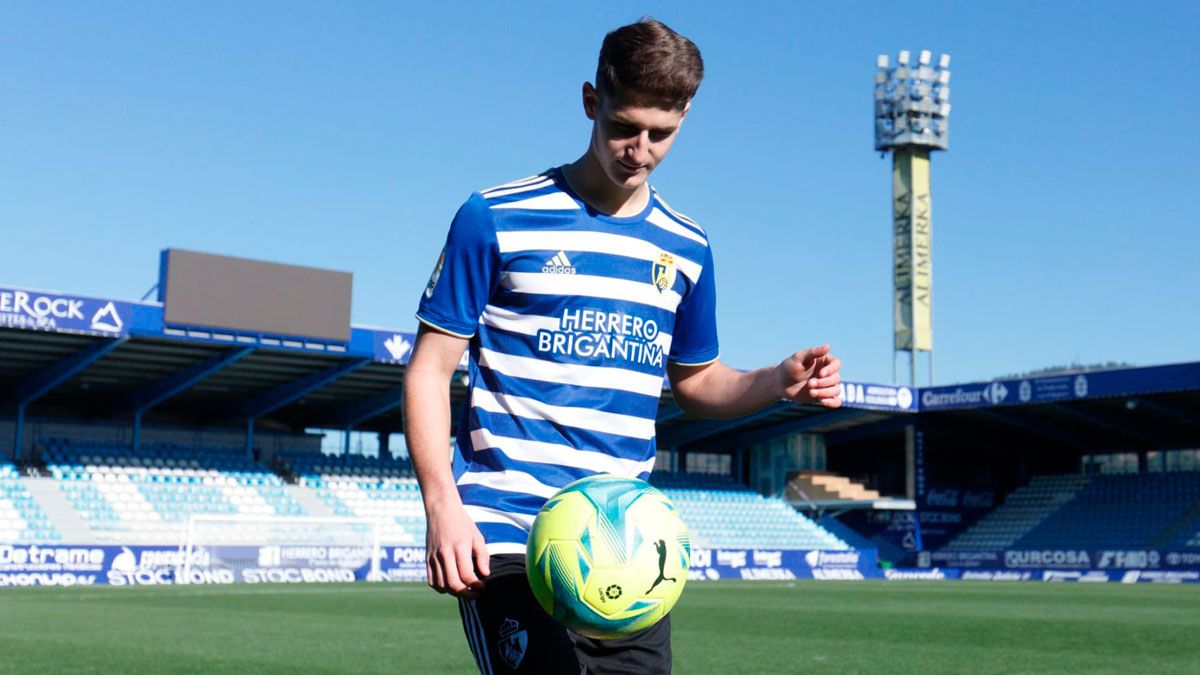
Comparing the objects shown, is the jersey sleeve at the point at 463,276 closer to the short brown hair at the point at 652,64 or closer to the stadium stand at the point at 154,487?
the short brown hair at the point at 652,64

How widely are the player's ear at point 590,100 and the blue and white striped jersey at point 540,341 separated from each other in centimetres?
22

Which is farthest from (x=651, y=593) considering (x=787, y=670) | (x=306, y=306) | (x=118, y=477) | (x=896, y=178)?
(x=896, y=178)

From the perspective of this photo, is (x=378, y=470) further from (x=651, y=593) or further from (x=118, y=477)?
(x=651, y=593)

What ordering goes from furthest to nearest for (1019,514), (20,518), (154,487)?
1. (1019,514)
2. (154,487)
3. (20,518)

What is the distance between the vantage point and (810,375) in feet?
12.3

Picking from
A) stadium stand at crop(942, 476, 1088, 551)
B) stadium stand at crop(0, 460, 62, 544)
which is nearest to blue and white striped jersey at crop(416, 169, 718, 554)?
stadium stand at crop(0, 460, 62, 544)

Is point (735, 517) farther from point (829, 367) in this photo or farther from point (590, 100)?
point (590, 100)

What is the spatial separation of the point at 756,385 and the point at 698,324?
244 mm

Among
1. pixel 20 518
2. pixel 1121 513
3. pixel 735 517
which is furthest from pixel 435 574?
pixel 1121 513

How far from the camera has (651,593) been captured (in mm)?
3211

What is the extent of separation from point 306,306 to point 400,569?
266 inches

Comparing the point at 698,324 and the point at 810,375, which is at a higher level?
the point at 698,324

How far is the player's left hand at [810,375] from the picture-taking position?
3.71 metres

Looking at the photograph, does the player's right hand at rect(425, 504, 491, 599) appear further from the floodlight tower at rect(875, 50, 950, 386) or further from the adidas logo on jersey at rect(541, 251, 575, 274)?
the floodlight tower at rect(875, 50, 950, 386)
